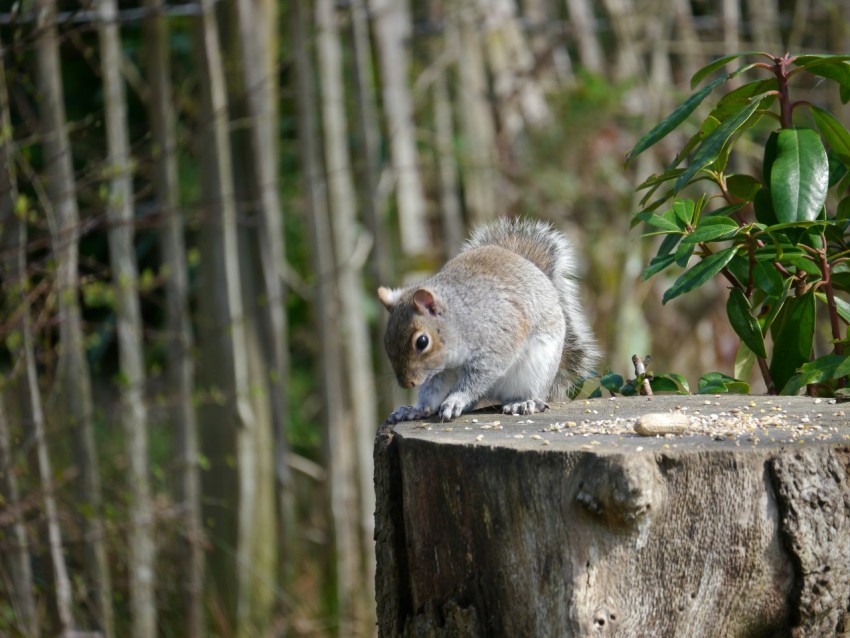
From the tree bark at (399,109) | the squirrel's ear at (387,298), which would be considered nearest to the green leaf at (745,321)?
the squirrel's ear at (387,298)

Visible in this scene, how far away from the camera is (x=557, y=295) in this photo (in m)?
3.02

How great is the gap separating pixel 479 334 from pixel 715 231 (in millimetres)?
845

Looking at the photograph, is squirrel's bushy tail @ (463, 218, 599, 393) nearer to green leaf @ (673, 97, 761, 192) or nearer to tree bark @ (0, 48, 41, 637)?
green leaf @ (673, 97, 761, 192)

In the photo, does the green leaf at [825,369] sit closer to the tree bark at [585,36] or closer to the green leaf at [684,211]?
the green leaf at [684,211]

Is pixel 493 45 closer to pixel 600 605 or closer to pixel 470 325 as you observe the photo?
pixel 470 325

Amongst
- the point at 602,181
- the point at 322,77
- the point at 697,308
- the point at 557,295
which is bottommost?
the point at 697,308

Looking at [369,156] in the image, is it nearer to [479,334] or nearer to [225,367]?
[225,367]

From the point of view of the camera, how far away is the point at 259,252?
505 cm

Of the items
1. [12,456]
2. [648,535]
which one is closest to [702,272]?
[648,535]

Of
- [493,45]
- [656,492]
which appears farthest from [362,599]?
[493,45]

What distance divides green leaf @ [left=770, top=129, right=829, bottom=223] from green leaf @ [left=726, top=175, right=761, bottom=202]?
28 cm

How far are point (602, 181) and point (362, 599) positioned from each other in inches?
141

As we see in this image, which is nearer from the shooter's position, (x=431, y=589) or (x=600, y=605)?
(x=600, y=605)

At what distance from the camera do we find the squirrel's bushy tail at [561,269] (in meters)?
3.09
